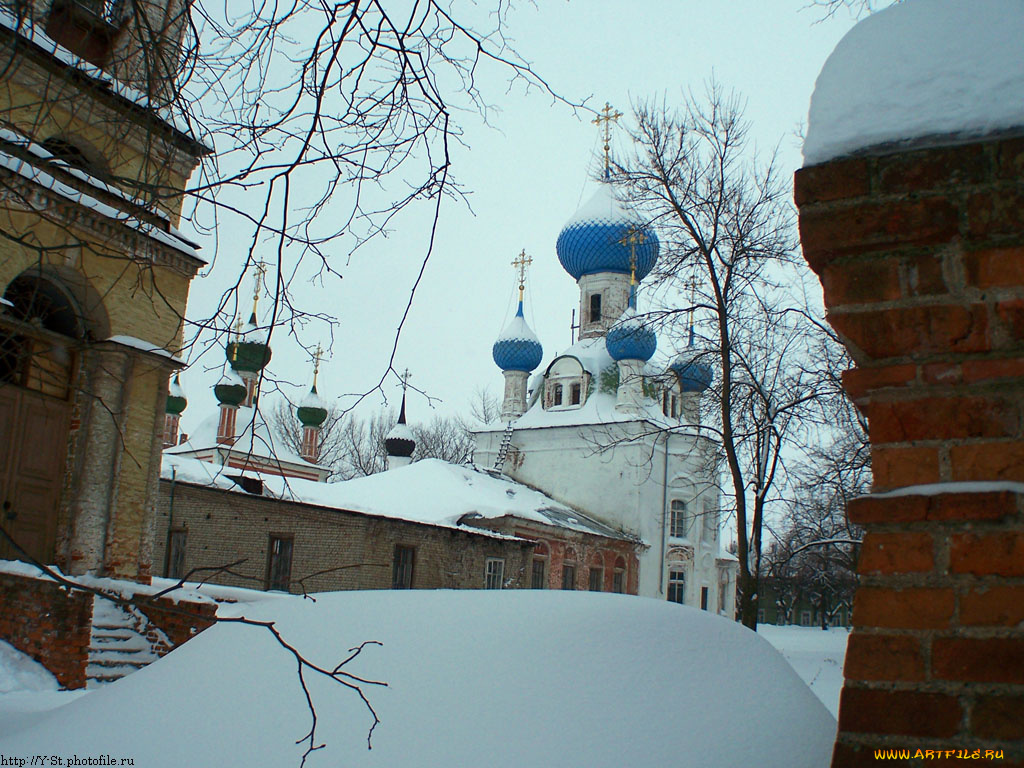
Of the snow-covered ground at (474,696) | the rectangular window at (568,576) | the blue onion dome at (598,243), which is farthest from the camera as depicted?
the blue onion dome at (598,243)

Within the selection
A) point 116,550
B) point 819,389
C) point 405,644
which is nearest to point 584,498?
point 819,389

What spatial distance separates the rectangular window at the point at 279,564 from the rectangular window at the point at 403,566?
276 cm

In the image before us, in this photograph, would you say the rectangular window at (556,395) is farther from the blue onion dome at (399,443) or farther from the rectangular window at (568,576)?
the rectangular window at (568,576)

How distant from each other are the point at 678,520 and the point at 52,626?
2701 cm

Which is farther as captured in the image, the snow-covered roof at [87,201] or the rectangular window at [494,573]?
the rectangular window at [494,573]

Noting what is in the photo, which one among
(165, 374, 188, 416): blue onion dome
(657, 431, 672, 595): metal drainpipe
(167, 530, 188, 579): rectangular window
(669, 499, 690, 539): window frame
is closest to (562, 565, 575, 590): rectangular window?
(657, 431, 672, 595): metal drainpipe

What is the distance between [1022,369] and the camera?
1.66 m

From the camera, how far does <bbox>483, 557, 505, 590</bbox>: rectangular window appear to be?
23.6 metres

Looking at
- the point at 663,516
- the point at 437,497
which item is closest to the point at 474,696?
the point at 437,497

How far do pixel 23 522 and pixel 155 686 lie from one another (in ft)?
25.6

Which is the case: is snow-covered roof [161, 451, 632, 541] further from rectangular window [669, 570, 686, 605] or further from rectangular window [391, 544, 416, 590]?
rectangular window [669, 570, 686, 605]

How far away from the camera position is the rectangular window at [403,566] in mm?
21203

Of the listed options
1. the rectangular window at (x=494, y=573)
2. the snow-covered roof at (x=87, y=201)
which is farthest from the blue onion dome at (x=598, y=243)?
the snow-covered roof at (x=87, y=201)

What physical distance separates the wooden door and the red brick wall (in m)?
1.33
